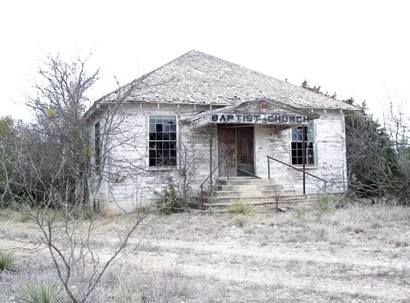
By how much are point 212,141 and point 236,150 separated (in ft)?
3.43

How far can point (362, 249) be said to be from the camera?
28.3 ft

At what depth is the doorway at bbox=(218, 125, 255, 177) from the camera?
17.3 m

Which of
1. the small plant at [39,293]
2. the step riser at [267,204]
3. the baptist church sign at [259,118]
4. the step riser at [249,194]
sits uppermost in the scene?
the baptist church sign at [259,118]

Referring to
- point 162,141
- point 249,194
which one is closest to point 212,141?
point 162,141

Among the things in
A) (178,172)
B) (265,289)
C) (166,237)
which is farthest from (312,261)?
(178,172)

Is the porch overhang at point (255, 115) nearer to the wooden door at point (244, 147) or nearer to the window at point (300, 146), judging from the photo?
the wooden door at point (244, 147)

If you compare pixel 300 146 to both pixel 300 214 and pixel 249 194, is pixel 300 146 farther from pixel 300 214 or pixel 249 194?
pixel 300 214

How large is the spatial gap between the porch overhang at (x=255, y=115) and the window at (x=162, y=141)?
69 centimetres

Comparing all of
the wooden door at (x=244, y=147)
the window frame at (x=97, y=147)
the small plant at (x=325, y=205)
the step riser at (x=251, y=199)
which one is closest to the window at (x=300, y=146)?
the wooden door at (x=244, y=147)

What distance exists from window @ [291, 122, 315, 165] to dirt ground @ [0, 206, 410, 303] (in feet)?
17.7

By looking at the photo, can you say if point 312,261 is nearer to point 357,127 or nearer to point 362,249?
point 362,249

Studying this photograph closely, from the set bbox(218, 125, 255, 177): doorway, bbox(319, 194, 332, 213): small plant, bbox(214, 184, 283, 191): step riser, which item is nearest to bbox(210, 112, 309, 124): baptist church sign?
bbox(218, 125, 255, 177): doorway

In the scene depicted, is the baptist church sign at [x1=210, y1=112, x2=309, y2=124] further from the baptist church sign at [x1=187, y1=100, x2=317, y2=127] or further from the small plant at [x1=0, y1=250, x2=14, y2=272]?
the small plant at [x1=0, y1=250, x2=14, y2=272]

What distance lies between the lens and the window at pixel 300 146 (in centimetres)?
1856
